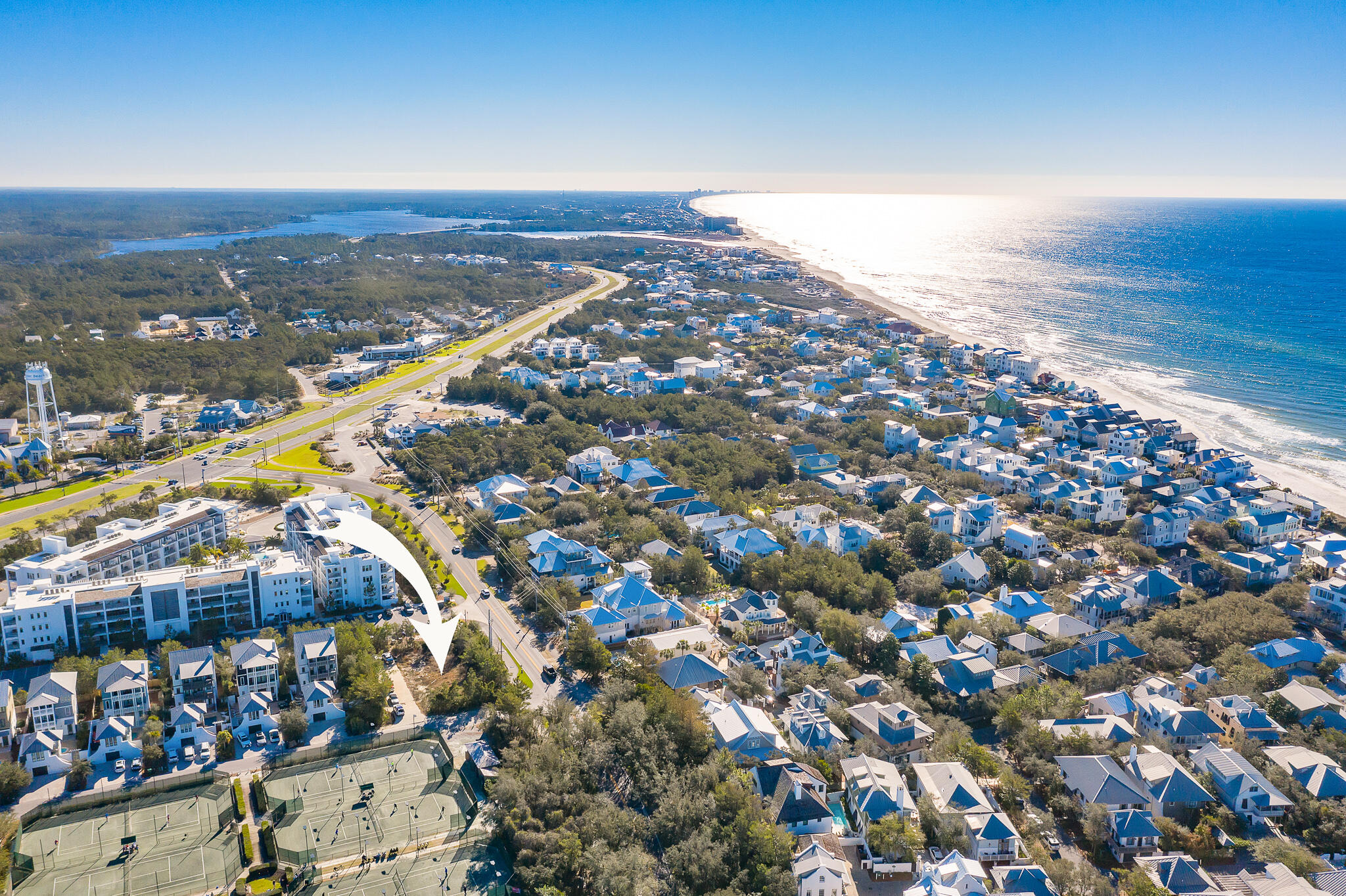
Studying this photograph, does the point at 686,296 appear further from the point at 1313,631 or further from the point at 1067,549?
the point at 1313,631

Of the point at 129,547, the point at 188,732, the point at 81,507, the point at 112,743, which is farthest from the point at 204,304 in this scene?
the point at 188,732

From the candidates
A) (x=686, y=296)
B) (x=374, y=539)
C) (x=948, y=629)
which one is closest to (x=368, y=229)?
(x=686, y=296)

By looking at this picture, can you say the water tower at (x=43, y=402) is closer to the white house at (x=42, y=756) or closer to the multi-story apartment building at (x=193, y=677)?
the multi-story apartment building at (x=193, y=677)

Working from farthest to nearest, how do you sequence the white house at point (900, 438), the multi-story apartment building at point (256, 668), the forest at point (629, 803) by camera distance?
1. the white house at point (900, 438)
2. the multi-story apartment building at point (256, 668)
3. the forest at point (629, 803)

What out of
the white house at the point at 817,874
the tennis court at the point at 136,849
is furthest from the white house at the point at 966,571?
the tennis court at the point at 136,849

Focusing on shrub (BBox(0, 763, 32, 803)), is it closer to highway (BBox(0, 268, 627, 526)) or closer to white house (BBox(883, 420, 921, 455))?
highway (BBox(0, 268, 627, 526))

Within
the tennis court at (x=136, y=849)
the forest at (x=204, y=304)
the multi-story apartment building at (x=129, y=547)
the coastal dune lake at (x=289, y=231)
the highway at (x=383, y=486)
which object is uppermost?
the coastal dune lake at (x=289, y=231)

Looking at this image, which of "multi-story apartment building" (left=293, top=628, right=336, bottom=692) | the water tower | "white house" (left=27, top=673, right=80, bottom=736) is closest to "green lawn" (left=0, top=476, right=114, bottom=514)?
the water tower
